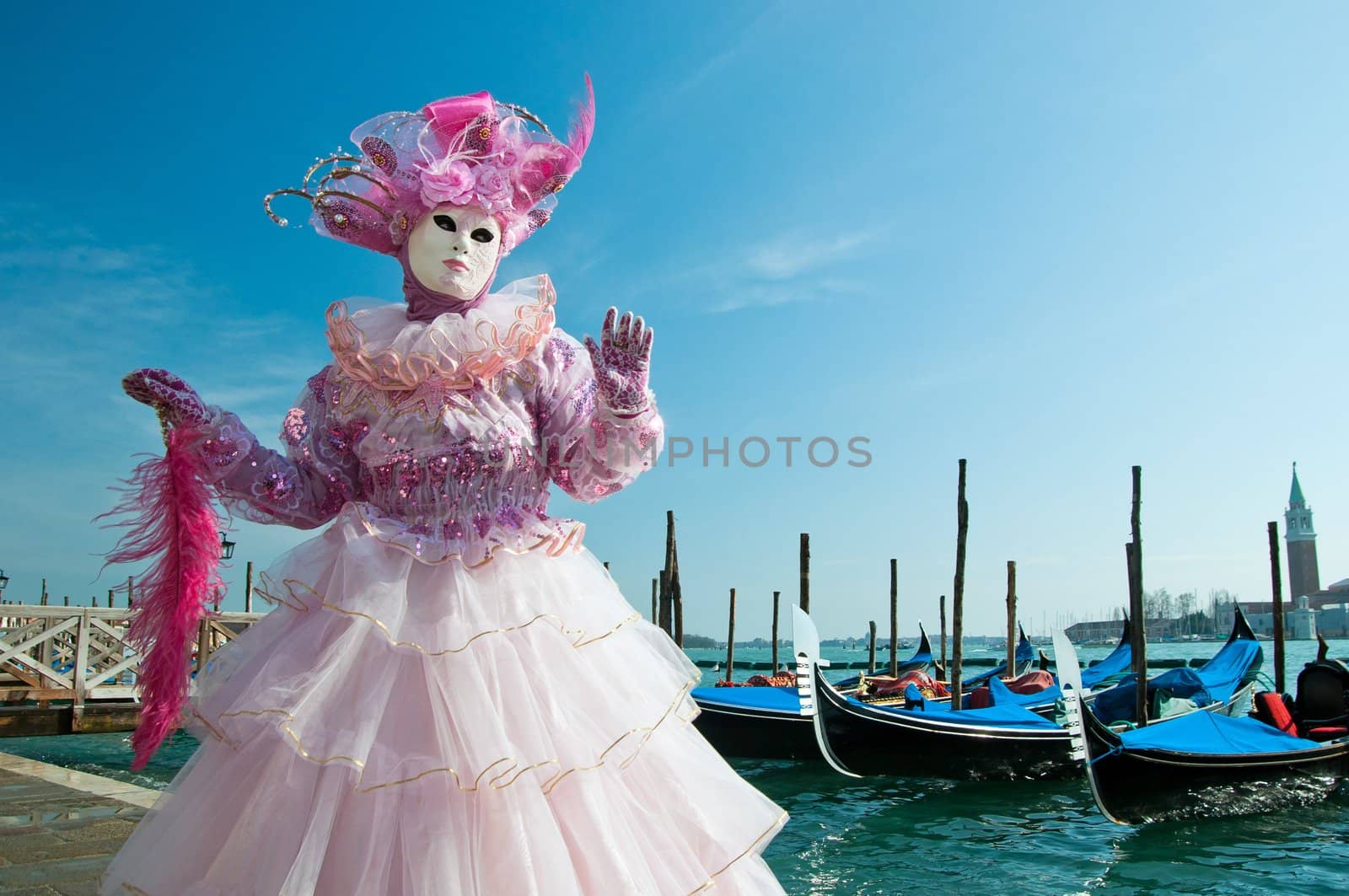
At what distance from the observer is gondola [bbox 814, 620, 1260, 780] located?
9.59m

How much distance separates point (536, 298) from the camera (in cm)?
175

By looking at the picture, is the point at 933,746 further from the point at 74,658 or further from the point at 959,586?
the point at 74,658

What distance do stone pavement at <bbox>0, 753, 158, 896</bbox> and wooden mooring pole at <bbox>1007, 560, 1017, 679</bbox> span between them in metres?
16.1

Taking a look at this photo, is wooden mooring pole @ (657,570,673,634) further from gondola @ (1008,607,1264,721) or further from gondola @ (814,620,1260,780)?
gondola @ (814,620,1260,780)

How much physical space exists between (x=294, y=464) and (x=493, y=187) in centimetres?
65

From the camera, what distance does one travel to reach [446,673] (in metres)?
1.33

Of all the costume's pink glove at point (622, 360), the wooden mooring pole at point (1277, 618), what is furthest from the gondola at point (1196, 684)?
the costume's pink glove at point (622, 360)

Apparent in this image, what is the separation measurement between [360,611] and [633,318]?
645 millimetres

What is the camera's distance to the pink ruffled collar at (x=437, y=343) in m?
1.60

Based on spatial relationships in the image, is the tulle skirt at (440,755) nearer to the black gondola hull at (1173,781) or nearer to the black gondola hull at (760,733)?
the black gondola hull at (1173,781)

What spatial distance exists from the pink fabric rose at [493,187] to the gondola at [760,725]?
9787 millimetres

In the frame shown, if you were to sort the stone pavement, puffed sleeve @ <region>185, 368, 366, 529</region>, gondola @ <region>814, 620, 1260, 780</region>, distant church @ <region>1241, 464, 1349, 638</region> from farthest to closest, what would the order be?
distant church @ <region>1241, 464, 1349, 638</region> → gondola @ <region>814, 620, 1260, 780</region> → the stone pavement → puffed sleeve @ <region>185, 368, 366, 529</region>

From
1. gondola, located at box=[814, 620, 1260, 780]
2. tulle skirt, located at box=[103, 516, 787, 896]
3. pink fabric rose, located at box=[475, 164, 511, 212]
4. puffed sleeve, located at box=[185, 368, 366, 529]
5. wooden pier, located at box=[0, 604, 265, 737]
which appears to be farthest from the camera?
wooden pier, located at box=[0, 604, 265, 737]

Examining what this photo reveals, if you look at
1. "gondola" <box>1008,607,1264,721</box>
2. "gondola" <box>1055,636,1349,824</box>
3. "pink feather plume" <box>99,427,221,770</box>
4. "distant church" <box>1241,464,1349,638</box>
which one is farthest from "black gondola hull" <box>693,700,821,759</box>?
"distant church" <box>1241,464,1349,638</box>
